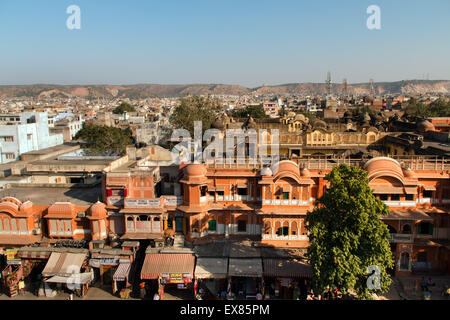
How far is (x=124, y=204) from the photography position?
19.6m

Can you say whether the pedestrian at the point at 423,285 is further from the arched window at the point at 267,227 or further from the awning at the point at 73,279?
the awning at the point at 73,279

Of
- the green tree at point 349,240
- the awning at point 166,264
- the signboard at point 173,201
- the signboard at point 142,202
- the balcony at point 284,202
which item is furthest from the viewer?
the signboard at point 173,201

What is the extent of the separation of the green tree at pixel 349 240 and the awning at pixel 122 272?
9.33 metres

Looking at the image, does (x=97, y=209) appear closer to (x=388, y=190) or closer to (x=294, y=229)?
(x=294, y=229)

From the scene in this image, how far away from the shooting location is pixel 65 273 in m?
18.4

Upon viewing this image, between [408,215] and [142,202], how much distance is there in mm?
13880

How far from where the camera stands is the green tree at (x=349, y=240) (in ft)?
47.9

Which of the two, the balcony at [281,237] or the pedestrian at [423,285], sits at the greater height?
the balcony at [281,237]

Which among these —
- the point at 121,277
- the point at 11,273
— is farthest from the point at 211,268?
the point at 11,273

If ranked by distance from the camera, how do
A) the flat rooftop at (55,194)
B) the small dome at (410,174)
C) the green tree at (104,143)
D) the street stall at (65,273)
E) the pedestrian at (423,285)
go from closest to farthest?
the pedestrian at (423,285) → the street stall at (65,273) → the small dome at (410,174) → the flat rooftop at (55,194) → the green tree at (104,143)

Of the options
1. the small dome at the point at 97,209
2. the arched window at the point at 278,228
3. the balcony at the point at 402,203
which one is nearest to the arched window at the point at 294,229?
the arched window at the point at 278,228

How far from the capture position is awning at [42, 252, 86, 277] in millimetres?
18453

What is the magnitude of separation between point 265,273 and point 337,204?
5017 millimetres
